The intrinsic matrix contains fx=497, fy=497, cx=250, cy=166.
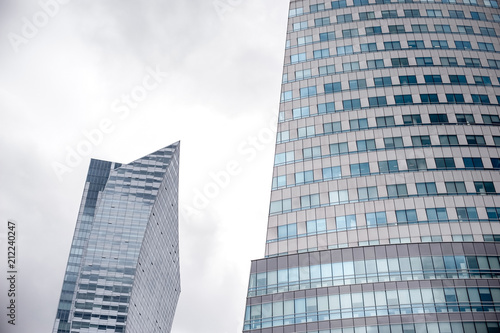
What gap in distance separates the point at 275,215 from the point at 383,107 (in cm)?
2418

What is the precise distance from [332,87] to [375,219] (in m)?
25.6

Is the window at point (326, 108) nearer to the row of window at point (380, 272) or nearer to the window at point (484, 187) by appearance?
the window at point (484, 187)

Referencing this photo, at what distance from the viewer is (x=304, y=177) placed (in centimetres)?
7269

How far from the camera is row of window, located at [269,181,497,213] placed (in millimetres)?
66750

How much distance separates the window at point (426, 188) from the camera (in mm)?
67000

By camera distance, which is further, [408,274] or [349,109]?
[349,109]

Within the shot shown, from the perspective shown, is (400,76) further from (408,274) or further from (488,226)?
(408,274)

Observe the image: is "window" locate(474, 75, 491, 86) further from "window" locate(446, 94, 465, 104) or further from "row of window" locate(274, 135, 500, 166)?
"row of window" locate(274, 135, 500, 166)

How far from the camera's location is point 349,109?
255 feet

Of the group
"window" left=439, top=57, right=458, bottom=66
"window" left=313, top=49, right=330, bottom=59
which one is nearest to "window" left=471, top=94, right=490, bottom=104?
"window" left=439, top=57, right=458, bottom=66

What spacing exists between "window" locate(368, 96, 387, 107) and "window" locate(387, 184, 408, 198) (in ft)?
50.1

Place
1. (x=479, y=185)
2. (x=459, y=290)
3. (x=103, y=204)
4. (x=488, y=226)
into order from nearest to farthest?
(x=459, y=290) → (x=488, y=226) → (x=479, y=185) → (x=103, y=204)

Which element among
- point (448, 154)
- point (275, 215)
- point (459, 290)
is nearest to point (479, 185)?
point (448, 154)

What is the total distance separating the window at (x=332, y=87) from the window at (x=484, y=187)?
1020 inches
